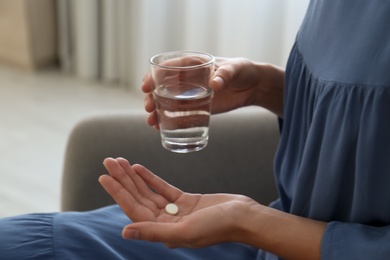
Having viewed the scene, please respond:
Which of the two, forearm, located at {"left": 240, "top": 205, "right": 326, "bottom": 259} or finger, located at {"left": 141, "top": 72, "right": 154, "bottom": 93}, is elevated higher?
finger, located at {"left": 141, "top": 72, "right": 154, "bottom": 93}

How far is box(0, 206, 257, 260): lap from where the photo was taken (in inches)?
40.3

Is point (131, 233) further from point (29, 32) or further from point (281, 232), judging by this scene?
point (29, 32)

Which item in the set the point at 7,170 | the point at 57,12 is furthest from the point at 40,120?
the point at 57,12

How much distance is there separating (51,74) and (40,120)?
0.52 m

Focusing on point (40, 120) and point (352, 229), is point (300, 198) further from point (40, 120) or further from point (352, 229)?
point (40, 120)

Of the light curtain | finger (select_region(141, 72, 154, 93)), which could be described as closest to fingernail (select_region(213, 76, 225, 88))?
finger (select_region(141, 72, 154, 93))

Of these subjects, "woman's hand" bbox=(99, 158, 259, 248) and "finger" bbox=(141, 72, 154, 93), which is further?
"finger" bbox=(141, 72, 154, 93)

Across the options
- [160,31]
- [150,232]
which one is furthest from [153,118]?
[160,31]

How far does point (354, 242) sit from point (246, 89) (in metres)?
0.40

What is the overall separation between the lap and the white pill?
113 millimetres

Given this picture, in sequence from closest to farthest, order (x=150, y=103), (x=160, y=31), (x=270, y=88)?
(x=150, y=103)
(x=270, y=88)
(x=160, y=31)

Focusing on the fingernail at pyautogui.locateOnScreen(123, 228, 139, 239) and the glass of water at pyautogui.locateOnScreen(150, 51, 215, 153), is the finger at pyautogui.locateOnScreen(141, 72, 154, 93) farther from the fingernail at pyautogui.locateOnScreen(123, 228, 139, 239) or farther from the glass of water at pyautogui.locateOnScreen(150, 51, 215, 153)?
the fingernail at pyautogui.locateOnScreen(123, 228, 139, 239)

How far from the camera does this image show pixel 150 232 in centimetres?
89

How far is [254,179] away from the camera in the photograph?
1.36 m
